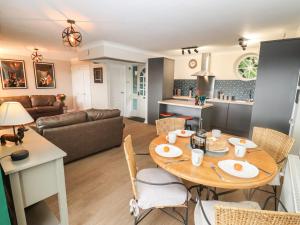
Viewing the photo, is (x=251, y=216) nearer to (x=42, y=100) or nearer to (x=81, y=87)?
(x=42, y=100)

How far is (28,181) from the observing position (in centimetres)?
128

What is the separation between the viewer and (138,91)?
635 cm

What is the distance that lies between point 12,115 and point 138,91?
5.05m

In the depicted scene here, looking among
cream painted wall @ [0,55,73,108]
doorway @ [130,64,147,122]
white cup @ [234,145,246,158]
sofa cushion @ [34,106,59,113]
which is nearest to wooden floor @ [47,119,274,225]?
white cup @ [234,145,246,158]

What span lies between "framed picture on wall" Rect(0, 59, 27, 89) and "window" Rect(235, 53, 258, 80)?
7294 mm

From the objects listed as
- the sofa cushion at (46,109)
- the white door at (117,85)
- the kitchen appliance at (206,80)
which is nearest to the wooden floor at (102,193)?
the white door at (117,85)

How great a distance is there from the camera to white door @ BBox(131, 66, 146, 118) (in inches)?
241

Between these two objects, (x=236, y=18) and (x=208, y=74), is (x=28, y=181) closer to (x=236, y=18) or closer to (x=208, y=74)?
(x=236, y=18)

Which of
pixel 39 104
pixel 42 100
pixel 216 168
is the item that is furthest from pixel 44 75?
pixel 216 168

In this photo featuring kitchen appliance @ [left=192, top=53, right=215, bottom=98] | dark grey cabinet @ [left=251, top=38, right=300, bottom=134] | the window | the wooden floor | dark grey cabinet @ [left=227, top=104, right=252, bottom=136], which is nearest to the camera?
the wooden floor

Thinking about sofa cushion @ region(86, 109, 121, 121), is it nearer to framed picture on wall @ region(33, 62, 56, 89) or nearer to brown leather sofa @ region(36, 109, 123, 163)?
brown leather sofa @ region(36, 109, 123, 163)

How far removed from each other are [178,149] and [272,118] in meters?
2.38

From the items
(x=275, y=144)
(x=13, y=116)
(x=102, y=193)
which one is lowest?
(x=102, y=193)

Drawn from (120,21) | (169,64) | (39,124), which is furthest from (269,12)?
(39,124)
